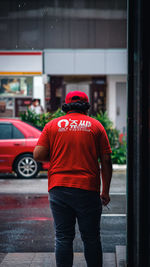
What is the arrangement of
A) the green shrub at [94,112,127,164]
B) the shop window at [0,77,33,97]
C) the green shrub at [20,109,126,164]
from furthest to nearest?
the shop window at [0,77,33,97] → the green shrub at [20,109,126,164] → the green shrub at [94,112,127,164]

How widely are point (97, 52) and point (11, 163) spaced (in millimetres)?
12296

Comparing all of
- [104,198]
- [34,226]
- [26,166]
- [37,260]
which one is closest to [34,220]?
[34,226]

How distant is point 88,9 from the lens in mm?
23547

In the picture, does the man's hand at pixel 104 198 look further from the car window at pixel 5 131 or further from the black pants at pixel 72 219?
the car window at pixel 5 131

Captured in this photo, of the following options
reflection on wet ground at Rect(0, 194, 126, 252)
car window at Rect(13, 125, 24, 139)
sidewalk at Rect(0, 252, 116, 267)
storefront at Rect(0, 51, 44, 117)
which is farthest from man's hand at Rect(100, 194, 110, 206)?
storefront at Rect(0, 51, 44, 117)

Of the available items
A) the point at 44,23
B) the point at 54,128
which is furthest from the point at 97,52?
the point at 54,128

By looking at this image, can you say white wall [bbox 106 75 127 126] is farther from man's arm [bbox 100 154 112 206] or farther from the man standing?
the man standing

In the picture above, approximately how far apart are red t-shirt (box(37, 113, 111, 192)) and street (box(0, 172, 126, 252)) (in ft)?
1.70

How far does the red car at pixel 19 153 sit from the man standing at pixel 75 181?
7965 millimetres

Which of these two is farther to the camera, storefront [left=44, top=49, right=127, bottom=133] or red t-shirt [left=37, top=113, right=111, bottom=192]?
storefront [left=44, top=49, right=127, bottom=133]

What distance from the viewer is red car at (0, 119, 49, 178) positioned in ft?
38.6

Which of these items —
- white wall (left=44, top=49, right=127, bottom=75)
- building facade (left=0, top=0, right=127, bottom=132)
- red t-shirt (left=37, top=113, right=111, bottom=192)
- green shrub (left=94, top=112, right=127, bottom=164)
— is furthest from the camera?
building facade (left=0, top=0, right=127, bottom=132)

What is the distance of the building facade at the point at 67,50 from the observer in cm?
2284

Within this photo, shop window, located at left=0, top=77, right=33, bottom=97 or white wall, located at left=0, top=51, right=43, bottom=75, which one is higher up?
white wall, located at left=0, top=51, right=43, bottom=75
